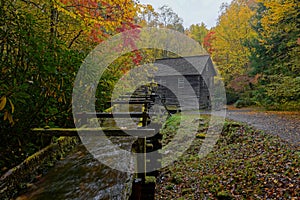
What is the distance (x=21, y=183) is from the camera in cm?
291

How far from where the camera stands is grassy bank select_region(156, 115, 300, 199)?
14.4ft

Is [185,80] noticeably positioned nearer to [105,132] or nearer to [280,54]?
[280,54]

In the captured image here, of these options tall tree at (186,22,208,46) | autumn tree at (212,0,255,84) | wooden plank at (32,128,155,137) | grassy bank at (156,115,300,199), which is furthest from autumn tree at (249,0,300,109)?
tall tree at (186,22,208,46)

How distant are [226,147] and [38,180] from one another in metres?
6.25

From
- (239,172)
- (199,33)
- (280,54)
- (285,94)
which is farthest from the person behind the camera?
(199,33)

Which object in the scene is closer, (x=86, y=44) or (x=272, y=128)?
(x=86, y=44)

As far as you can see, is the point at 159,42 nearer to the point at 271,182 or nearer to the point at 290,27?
the point at 290,27

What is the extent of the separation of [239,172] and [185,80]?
61.0 feet

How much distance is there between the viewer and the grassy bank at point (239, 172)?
4.38 meters

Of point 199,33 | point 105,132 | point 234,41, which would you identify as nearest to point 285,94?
point 105,132

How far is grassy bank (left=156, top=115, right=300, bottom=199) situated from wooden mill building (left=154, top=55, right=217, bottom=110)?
1446 cm

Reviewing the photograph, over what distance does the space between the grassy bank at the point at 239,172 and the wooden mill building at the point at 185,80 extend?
14.5 meters

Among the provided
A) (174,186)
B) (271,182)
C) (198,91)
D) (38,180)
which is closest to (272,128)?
(271,182)

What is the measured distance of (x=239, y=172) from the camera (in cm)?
521
